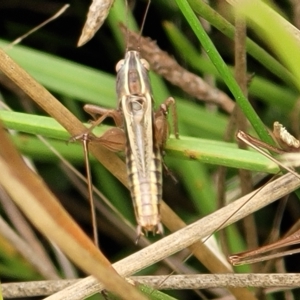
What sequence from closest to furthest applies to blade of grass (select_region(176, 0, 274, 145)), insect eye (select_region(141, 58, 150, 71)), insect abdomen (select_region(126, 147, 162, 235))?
blade of grass (select_region(176, 0, 274, 145)) → insect abdomen (select_region(126, 147, 162, 235)) → insect eye (select_region(141, 58, 150, 71))

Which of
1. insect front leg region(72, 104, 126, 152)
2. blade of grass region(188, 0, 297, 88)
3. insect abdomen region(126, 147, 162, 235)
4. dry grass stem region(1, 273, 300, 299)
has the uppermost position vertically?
blade of grass region(188, 0, 297, 88)

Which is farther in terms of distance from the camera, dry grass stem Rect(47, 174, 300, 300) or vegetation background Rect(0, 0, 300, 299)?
vegetation background Rect(0, 0, 300, 299)

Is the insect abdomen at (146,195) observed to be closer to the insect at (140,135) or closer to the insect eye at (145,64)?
the insect at (140,135)

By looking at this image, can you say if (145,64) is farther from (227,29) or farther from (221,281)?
(221,281)

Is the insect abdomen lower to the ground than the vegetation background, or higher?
lower

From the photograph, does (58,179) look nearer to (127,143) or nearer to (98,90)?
(98,90)

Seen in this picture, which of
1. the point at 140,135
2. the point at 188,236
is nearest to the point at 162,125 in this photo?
the point at 140,135

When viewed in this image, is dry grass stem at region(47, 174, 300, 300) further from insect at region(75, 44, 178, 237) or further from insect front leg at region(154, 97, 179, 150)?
insect front leg at region(154, 97, 179, 150)

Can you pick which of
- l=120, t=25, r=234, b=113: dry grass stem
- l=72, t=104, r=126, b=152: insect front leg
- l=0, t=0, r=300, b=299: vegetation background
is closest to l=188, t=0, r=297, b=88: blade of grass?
l=0, t=0, r=300, b=299: vegetation background

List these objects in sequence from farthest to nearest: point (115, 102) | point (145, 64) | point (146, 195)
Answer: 1. point (115, 102)
2. point (145, 64)
3. point (146, 195)

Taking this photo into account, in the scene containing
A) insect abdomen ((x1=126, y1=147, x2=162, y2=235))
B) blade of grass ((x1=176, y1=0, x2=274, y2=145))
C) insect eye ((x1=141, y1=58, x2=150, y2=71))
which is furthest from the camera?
insect eye ((x1=141, y1=58, x2=150, y2=71))
